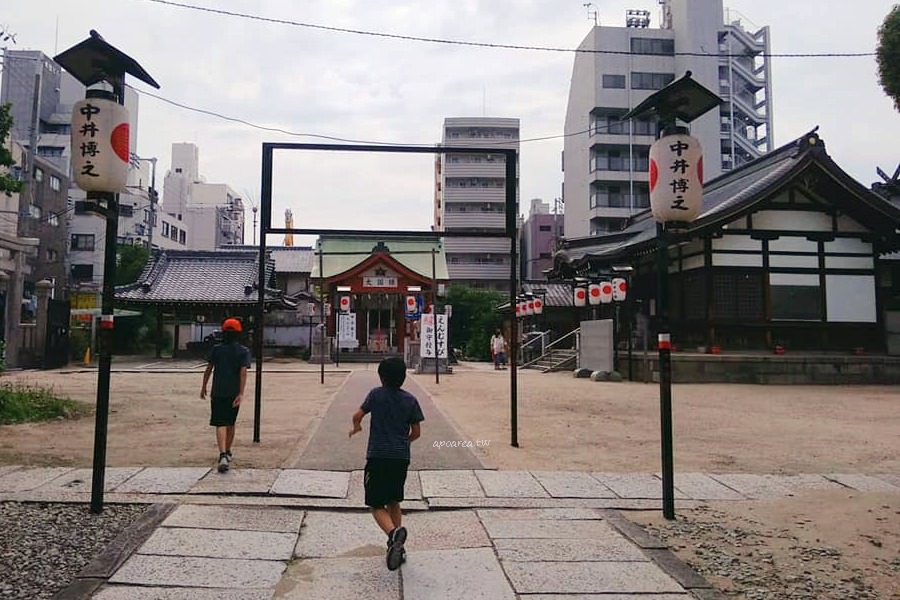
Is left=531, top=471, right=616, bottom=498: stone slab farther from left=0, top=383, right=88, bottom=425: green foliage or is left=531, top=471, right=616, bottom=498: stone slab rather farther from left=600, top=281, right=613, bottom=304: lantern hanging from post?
left=600, top=281, right=613, bottom=304: lantern hanging from post

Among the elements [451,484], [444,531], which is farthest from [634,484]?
[444,531]

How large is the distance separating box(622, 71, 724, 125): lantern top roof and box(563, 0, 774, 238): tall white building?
40.6 m

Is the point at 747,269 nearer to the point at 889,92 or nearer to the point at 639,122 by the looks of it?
the point at 889,92

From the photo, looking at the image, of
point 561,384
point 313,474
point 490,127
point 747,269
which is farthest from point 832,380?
point 490,127

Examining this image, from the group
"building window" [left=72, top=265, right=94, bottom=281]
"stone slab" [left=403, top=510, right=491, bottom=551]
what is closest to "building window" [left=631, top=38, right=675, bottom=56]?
"building window" [left=72, top=265, right=94, bottom=281]

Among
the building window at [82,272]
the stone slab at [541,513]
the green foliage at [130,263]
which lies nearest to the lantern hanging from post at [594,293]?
the stone slab at [541,513]

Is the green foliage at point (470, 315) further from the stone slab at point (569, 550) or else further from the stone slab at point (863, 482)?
the stone slab at point (569, 550)

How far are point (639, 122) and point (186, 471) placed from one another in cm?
4537

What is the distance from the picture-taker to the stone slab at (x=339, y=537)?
4.65m

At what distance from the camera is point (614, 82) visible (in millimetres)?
46531

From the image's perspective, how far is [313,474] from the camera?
22.4 ft

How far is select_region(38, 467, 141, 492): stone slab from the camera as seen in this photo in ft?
19.7

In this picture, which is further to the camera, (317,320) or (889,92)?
(317,320)

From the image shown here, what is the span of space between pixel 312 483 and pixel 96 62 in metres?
4.31
